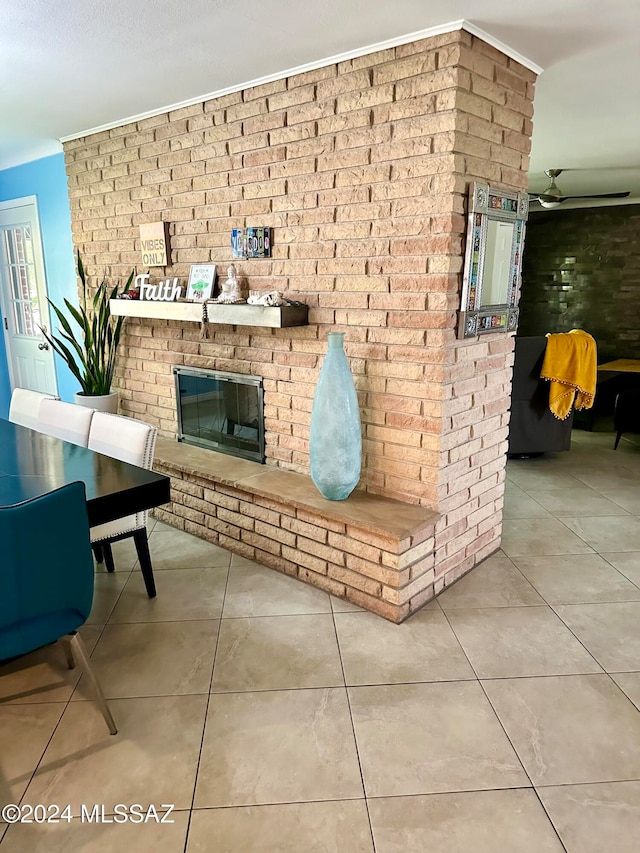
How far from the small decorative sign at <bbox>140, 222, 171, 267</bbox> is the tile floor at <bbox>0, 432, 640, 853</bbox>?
1.82 m

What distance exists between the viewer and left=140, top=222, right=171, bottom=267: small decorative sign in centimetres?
351

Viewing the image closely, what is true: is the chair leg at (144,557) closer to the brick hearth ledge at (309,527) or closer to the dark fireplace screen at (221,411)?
the brick hearth ledge at (309,527)

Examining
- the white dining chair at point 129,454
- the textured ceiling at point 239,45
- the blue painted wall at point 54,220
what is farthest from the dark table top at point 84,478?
the blue painted wall at point 54,220

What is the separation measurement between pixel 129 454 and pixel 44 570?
3.31ft

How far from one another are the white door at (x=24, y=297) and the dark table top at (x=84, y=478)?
2727 mm

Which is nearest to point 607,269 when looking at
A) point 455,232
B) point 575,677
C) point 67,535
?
point 455,232

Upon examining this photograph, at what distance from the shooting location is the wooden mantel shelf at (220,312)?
107 inches

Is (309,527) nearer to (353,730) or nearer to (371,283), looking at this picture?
(353,730)

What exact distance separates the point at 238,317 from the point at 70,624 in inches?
65.1

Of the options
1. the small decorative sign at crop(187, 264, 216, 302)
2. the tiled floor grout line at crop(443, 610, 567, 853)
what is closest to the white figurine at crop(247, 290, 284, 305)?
the small decorative sign at crop(187, 264, 216, 302)

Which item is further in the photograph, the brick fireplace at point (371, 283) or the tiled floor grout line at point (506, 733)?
the brick fireplace at point (371, 283)

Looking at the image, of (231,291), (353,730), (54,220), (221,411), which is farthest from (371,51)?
(54,220)

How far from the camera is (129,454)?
260 cm

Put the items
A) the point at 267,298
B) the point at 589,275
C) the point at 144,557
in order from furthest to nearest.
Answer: the point at 589,275 < the point at 267,298 < the point at 144,557
